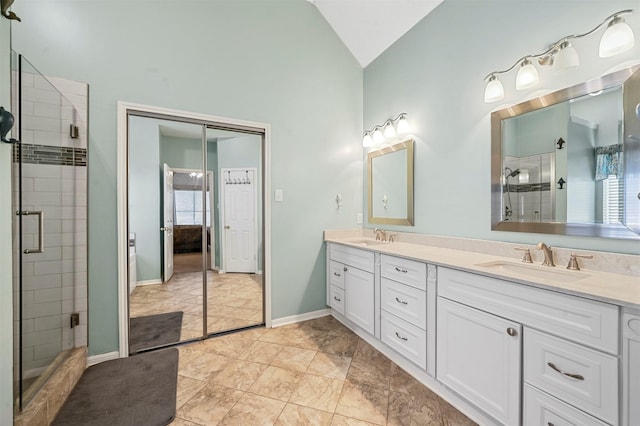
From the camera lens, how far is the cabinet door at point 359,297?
228cm

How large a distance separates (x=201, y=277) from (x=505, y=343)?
2.38 meters

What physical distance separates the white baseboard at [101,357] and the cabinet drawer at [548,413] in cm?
275

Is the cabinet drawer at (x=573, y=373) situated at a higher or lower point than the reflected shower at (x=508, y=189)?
lower

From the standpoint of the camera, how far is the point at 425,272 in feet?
5.77

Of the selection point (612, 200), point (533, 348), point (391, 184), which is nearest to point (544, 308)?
point (533, 348)

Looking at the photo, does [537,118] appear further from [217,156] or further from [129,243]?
[129,243]

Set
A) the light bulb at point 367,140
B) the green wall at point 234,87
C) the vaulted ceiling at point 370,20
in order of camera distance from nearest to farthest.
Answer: the green wall at point 234,87, the vaulted ceiling at point 370,20, the light bulb at point 367,140

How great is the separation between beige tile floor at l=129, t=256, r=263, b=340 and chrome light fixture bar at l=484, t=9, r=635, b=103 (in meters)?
2.60

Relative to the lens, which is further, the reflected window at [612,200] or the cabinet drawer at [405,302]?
the cabinet drawer at [405,302]

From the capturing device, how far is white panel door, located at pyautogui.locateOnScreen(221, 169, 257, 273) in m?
2.65

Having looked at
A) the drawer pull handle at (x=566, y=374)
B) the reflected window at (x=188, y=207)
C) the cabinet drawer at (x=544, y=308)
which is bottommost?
the drawer pull handle at (x=566, y=374)

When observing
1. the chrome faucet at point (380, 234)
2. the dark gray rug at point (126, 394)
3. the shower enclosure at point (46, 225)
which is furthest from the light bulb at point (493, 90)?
the dark gray rug at point (126, 394)

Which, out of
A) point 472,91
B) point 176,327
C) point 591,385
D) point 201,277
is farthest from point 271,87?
point 591,385

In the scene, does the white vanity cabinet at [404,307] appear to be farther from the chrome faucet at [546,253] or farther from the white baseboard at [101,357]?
the white baseboard at [101,357]
